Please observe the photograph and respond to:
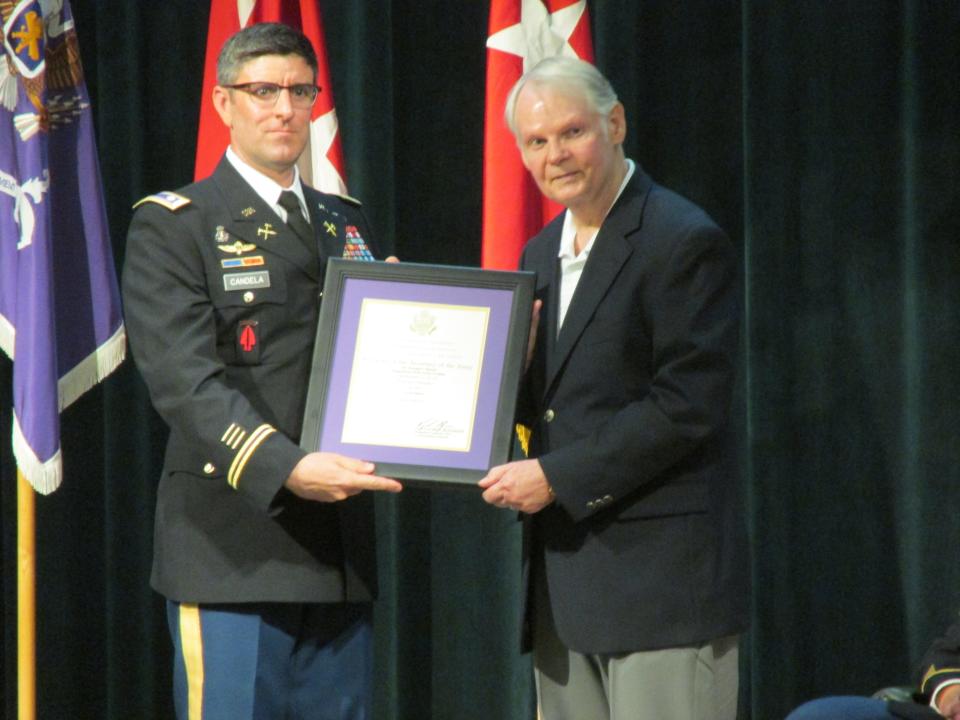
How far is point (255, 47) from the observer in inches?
97.0

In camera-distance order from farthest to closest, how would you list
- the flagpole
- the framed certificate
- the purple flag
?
the flagpole
the purple flag
the framed certificate

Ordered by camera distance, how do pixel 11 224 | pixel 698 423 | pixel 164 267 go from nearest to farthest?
pixel 698 423, pixel 164 267, pixel 11 224

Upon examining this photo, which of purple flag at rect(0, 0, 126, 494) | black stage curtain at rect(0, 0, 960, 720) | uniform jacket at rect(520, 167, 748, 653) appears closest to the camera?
uniform jacket at rect(520, 167, 748, 653)

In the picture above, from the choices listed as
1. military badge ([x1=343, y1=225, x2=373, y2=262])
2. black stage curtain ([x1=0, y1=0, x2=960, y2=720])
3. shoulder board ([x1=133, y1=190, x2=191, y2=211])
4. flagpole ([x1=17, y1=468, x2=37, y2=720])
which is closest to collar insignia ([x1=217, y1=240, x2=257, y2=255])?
shoulder board ([x1=133, y1=190, x2=191, y2=211])

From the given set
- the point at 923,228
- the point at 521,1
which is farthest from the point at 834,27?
the point at 521,1

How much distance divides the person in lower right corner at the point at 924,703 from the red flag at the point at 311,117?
1745 mm

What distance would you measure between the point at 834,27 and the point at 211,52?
1.63 meters

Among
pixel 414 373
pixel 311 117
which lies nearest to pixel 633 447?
pixel 414 373

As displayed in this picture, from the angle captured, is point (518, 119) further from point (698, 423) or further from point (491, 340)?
point (698, 423)

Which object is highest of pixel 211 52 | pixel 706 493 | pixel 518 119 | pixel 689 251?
pixel 211 52

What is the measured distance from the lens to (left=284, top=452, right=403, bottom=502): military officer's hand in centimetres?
229

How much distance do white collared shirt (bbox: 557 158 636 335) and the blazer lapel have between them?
0.09 feet

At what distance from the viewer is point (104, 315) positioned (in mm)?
3348

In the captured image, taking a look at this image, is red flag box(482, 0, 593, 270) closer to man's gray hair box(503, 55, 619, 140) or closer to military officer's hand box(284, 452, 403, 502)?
man's gray hair box(503, 55, 619, 140)
